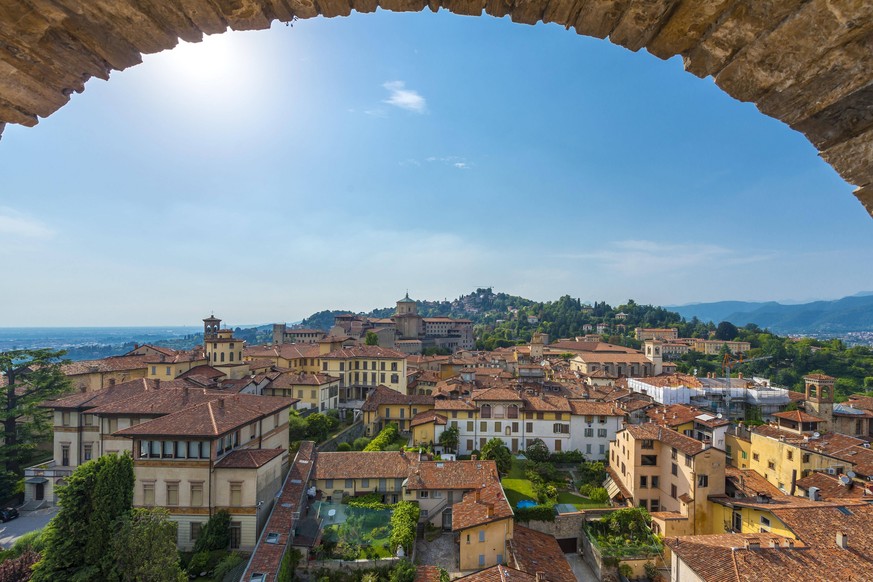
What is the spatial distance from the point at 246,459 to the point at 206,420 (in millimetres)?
2783

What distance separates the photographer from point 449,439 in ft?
102

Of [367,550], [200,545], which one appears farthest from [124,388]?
[367,550]

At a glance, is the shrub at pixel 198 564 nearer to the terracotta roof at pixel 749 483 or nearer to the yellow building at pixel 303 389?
the yellow building at pixel 303 389

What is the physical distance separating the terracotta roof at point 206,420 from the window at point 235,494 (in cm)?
247

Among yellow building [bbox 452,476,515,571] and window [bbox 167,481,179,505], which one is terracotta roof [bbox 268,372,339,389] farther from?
yellow building [bbox 452,476,515,571]

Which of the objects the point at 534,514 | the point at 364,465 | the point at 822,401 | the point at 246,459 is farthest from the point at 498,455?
the point at 822,401

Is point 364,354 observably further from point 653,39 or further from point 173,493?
point 653,39

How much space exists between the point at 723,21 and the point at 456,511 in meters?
22.2

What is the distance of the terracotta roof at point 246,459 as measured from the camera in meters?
18.3

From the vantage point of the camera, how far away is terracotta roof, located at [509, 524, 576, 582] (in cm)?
1802

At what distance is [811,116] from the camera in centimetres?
222

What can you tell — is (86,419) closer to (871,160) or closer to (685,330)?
(871,160)

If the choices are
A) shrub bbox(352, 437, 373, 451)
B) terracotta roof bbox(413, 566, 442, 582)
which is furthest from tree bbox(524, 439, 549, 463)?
terracotta roof bbox(413, 566, 442, 582)

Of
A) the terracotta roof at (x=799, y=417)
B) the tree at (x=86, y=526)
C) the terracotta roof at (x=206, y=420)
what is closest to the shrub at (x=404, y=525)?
the terracotta roof at (x=206, y=420)
